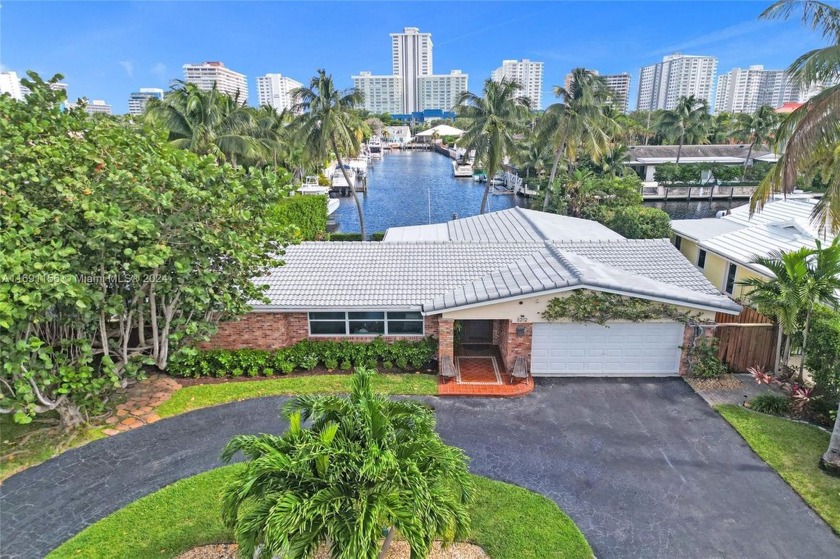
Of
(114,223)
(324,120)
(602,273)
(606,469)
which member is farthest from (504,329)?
(324,120)

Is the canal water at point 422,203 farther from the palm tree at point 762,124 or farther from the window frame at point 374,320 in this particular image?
the window frame at point 374,320

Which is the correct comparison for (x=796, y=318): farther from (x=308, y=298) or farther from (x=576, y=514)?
(x=308, y=298)

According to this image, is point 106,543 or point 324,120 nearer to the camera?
point 106,543

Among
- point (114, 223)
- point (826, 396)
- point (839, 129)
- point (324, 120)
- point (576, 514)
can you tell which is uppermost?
point (324, 120)

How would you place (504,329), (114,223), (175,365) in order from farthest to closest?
(504,329)
(175,365)
(114,223)

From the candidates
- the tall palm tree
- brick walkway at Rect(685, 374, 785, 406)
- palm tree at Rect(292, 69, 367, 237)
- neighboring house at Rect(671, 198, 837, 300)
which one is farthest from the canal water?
brick walkway at Rect(685, 374, 785, 406)

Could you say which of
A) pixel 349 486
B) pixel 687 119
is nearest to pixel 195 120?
pixel 349 486

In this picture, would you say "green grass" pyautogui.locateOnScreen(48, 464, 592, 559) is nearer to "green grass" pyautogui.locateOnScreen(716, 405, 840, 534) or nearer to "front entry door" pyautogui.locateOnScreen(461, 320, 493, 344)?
"green grass" pyautogui.locateOnScreen(716, 405, 840, 534)
